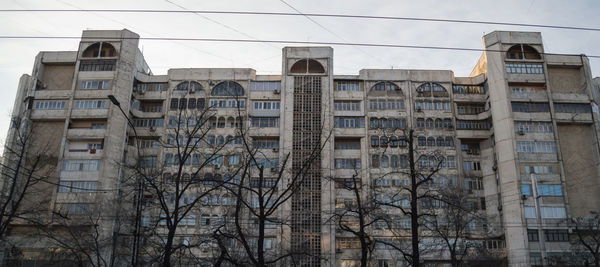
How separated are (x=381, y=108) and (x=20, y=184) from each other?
147ft

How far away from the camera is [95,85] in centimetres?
5778

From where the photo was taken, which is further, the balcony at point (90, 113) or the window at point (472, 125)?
the window at point (472, 125)

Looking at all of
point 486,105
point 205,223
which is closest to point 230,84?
point 205,223

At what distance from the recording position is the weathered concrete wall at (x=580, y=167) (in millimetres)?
52125

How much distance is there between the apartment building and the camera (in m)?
51.8

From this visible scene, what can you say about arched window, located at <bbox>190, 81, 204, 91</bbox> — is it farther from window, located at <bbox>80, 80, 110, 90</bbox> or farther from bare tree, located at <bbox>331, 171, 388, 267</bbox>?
bare tree, located at <bbox>331, 171, 388, 267</bbox>

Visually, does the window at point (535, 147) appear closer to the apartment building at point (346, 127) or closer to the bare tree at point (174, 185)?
the apartment building at point (346, 127)

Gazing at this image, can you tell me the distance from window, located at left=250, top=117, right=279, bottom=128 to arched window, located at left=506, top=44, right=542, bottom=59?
31457 mm

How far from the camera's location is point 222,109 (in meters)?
58.9

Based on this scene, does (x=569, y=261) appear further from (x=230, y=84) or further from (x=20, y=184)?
(x=20, y=184)

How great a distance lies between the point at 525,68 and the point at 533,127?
27.1 ft

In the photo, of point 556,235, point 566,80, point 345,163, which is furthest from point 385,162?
point 566,80

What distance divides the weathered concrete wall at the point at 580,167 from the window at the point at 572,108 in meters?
1.88

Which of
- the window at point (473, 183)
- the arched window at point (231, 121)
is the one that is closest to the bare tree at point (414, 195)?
the window at point (473, 183)
